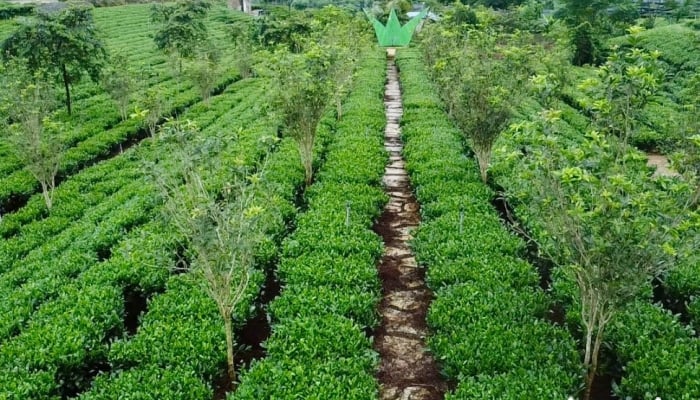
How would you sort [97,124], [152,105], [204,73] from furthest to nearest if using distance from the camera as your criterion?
1. [204,73]
2. [97,124]
3. [152,105]

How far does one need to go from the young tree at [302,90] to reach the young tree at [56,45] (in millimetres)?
9183

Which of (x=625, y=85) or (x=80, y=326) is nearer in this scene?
(x=625, y=85)

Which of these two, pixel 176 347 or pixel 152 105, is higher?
pixel 152 105

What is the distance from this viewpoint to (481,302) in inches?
337

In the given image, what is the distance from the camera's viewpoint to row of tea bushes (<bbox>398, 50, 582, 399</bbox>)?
696cm

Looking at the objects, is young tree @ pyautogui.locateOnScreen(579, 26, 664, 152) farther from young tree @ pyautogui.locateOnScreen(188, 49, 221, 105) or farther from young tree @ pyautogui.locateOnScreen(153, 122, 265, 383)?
young tree @ pyautogui.locateOnScreen(188, 49, 221, 105)

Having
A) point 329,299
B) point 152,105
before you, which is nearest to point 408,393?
point 329,299

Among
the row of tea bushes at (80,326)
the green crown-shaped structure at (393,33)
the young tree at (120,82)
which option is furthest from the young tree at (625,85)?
the green crown-shaped structure at (393,33)

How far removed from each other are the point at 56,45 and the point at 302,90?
36.0ft

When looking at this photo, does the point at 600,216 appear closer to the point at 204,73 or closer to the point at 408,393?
the point at 408,393

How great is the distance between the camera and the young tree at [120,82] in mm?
19984

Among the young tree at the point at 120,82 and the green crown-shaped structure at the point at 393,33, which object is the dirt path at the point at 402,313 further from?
the green crown-shaped structure at the point at 393,33

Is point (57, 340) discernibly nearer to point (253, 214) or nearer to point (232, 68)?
point (253, 214)

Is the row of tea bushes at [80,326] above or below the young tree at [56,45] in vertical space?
below
